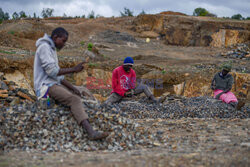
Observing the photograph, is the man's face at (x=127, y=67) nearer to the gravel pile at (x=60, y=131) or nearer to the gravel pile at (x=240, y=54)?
the gravel pile at (x=60, y=131)

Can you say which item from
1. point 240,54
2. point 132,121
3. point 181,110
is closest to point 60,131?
point 132,121

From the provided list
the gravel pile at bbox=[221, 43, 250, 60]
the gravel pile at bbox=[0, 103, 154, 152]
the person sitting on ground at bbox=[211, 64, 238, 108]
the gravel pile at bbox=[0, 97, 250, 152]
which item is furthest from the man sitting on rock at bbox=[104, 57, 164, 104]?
the gravel pile at bbox=[221, 43, 250, 60]

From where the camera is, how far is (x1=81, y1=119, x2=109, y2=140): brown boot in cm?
359

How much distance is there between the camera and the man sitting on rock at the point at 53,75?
372 centimetres

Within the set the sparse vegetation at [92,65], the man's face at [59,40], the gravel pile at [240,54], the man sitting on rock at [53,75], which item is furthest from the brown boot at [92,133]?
the gravel pile at [240,54]

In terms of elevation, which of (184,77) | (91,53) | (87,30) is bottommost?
(184,77)

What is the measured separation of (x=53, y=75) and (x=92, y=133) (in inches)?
38.8

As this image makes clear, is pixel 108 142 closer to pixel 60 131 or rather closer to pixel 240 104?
pixel 60 131

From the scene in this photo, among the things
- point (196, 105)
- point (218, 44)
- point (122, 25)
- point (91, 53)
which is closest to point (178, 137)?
point (196, 105)

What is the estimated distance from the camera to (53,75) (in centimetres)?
376

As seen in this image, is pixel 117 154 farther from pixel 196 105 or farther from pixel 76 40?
pixel 76 40

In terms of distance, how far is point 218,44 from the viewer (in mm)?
20859

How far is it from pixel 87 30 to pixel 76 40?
3604mm

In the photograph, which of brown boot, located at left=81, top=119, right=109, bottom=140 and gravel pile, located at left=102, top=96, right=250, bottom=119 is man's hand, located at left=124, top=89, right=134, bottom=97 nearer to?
gravel pile, located at left=102, top=96, right=250, bottom=119
